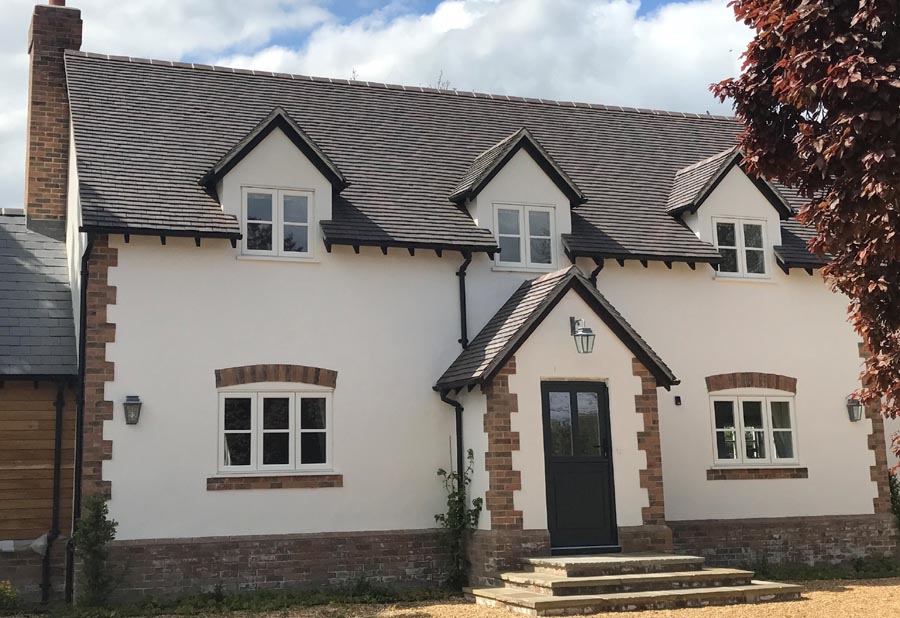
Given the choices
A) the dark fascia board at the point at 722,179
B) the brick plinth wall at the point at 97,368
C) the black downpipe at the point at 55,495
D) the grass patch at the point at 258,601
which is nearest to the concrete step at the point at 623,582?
the grass patch at the point at 258,601

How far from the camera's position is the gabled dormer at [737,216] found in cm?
1800

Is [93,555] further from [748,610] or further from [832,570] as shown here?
[832,570]

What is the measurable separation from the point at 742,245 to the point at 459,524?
7.65 metres

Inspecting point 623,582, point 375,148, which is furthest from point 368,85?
point 623,582

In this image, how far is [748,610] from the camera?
475 inches

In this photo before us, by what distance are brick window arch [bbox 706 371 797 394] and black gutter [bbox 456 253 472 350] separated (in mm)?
4582

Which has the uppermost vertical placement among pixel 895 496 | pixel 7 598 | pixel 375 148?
pixel 375 148

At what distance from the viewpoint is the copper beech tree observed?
8.07m

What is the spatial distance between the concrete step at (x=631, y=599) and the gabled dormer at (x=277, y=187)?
636 cm

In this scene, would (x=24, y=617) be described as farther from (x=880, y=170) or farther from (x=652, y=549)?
(x=880, y=170)

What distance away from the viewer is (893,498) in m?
18.2

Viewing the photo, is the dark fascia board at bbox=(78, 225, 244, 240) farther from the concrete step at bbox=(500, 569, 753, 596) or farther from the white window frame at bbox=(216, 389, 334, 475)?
the concrete step at bbox=(500, 569, 753, 596)

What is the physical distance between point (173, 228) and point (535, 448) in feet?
21.0

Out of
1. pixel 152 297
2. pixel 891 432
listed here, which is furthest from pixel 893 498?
pixel 152 297
